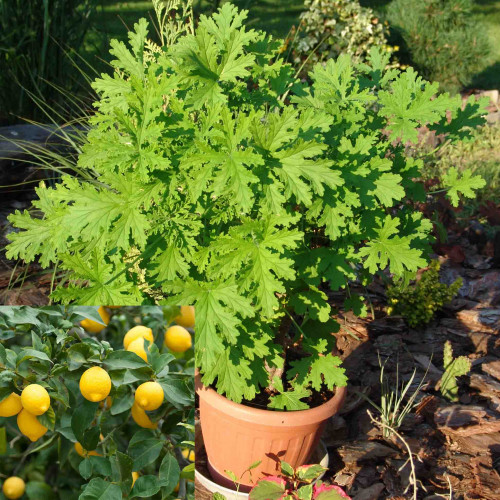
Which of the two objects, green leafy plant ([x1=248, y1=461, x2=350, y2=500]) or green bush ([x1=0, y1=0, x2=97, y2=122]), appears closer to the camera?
green leafy plant ([x1=248, y1=461, x2=350, y2=500])

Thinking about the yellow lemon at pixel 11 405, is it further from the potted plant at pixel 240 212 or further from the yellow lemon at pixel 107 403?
the potted plant at pixel 240 212

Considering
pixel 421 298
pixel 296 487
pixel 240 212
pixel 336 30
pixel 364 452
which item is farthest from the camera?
pixel 336 30

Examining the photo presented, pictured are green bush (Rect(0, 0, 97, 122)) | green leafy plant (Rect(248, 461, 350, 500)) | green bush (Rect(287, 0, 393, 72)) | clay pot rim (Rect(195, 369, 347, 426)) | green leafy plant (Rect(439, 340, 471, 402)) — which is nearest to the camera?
green leafy plant (Rect(248, 461, 350, 500))

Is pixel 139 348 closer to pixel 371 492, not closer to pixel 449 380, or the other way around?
pixel 371 492

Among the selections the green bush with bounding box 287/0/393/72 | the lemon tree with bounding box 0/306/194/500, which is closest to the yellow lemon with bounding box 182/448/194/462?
the lemon tree with bounding box 0/306/194/500

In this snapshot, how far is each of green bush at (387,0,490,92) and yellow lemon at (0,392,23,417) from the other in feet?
28.8

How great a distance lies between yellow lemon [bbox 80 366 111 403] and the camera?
1.27m

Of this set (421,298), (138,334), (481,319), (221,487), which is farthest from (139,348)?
(481,319)

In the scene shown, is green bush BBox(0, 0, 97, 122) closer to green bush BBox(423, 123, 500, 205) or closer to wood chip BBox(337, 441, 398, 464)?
green bush BBox(423, 123, 500, 205)

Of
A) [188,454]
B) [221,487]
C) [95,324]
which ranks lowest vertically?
[221,487]

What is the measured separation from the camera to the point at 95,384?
1272 millimetres

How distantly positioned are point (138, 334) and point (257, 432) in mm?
1250

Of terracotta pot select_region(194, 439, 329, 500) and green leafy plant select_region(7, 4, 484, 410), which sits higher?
green leafy plant select_region(7, 4, 484, 410)

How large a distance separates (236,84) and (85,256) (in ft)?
2.63
